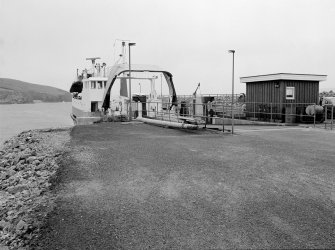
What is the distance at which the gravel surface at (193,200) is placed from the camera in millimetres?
4449

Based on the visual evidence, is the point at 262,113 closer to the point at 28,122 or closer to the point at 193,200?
the point at 193,200

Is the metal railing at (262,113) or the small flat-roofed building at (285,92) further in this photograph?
the small flat-roofed building at (285,92)

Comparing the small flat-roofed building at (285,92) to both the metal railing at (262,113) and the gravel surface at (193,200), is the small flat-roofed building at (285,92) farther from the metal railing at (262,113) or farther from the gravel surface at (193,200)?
the gravel surface at (193,200)

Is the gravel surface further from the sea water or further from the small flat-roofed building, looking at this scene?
the sea water

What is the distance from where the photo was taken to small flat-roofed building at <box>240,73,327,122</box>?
67.5ft

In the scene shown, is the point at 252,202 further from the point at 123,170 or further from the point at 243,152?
the point at 243,152

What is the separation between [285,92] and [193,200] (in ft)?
54.2

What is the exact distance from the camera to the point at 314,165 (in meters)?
8.00

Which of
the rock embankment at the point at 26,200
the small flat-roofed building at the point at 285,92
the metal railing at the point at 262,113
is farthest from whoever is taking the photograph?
the small flat-roofed building at the point at 285,92

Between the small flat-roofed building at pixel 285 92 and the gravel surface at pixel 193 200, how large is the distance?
11.3 m

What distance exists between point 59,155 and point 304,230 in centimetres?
669

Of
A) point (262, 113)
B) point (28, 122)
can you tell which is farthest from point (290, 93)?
point (28, 122)

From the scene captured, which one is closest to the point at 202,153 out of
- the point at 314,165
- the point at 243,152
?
the point at 243,152

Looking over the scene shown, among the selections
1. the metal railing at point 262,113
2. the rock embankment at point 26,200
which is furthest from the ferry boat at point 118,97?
the rock embankment at point 26,200
